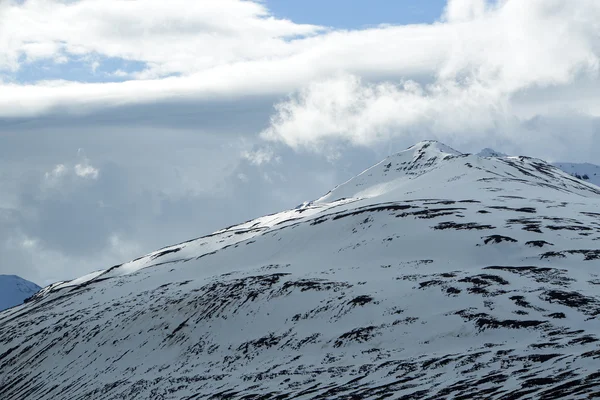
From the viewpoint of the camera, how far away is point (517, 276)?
75.1 meters

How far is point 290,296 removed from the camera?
80.9m

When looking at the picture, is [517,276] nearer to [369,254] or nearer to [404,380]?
[369,254]

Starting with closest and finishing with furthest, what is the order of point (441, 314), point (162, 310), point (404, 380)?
point (404, 380), point (441, 314), point (162, 310)

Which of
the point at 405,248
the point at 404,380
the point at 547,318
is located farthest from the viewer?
the point at 405,248

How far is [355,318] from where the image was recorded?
229ft

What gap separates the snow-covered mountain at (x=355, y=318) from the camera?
4909 cm

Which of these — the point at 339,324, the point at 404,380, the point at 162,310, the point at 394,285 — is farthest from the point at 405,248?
the point at 404,380

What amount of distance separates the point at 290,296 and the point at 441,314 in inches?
857

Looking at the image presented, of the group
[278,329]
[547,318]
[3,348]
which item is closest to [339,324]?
[278,329]

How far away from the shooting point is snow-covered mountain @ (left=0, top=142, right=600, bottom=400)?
161 ft

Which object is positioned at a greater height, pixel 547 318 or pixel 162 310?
pixel 162 310

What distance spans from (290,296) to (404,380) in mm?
34735

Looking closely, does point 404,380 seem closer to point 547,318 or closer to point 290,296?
point 547,318

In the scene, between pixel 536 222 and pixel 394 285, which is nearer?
pixel 394 285
